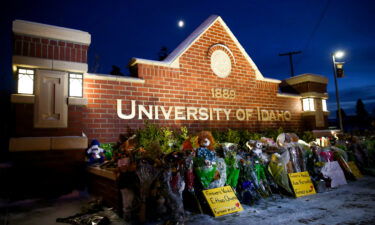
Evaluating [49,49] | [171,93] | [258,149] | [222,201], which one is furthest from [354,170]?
[49,49]

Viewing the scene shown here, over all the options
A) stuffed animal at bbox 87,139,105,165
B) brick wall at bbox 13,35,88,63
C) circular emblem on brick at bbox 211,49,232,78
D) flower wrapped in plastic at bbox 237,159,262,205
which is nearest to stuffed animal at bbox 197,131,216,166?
flower wrapped in plastic at bbox 237,159,262,205

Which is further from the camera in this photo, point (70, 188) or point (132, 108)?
point (132, 108)

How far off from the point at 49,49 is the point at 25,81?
865mm

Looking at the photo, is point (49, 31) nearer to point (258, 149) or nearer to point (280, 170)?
point (258, 149)

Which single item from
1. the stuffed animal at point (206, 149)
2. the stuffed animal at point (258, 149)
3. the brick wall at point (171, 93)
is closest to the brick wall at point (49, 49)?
the brick wall at point (171, 93)

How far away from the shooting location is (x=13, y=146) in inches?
186

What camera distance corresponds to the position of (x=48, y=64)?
5.21 meters

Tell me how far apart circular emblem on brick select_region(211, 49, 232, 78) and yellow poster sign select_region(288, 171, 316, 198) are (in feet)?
14.3

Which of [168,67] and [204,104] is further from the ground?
[168,67]

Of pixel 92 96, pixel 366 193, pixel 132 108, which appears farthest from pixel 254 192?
pixel 92 96

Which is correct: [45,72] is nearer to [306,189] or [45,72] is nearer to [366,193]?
[306,189]

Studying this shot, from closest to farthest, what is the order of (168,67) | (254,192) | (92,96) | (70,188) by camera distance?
(254,192), (70,188), (92,96), (168,67)

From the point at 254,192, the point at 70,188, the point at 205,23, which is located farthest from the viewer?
the point at 205,23

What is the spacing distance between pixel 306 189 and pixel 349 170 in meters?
2.12
